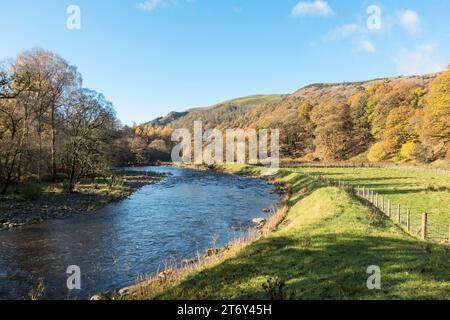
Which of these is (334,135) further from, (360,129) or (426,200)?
(426,200)

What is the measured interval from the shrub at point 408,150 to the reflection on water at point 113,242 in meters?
51.6

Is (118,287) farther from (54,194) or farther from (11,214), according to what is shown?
(54,194)

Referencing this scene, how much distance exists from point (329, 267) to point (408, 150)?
2831 inches

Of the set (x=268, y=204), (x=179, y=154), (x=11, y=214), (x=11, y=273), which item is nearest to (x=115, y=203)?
(x=11, y=214)

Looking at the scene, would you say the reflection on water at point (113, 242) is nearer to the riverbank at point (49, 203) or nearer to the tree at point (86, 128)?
the riverbank at point (49, 203)

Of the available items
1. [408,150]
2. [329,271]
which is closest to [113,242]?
[329,271]

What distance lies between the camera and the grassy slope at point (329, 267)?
10.0 metres

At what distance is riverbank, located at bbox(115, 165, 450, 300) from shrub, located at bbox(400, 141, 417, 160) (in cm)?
6167

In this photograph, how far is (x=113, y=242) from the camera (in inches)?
838

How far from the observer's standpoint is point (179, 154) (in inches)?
5851

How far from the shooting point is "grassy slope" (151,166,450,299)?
1003cm

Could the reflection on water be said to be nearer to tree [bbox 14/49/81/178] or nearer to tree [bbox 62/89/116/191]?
tree [bbox 62/89/116/191]

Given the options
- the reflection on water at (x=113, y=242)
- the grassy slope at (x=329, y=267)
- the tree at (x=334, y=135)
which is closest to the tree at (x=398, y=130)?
the tree at (x=334, y=135)
